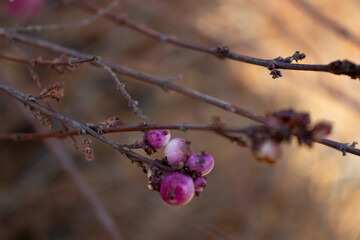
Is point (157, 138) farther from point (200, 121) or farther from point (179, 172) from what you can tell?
point (200, 121)

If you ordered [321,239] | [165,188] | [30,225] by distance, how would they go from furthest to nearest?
[321,239], [30,225], [165,188]

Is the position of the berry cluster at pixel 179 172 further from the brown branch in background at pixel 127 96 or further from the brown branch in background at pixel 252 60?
the brown branch in background at pixel 252 60

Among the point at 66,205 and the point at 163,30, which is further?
the point at 163,30

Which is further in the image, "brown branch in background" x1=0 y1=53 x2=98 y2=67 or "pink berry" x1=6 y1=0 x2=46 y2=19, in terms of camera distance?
"pink berry" x1=6 y1=0 x2=46 y2=19

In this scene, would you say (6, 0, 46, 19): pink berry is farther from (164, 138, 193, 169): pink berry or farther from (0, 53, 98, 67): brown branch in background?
(164, 138, 193, 169): pink berry

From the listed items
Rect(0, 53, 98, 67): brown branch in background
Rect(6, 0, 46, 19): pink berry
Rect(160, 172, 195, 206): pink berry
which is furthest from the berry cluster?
Rect(6, 0, 46, 19): pink berry

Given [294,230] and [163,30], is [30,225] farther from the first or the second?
[294,230]

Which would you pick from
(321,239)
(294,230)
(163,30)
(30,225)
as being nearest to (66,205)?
(30,225)
